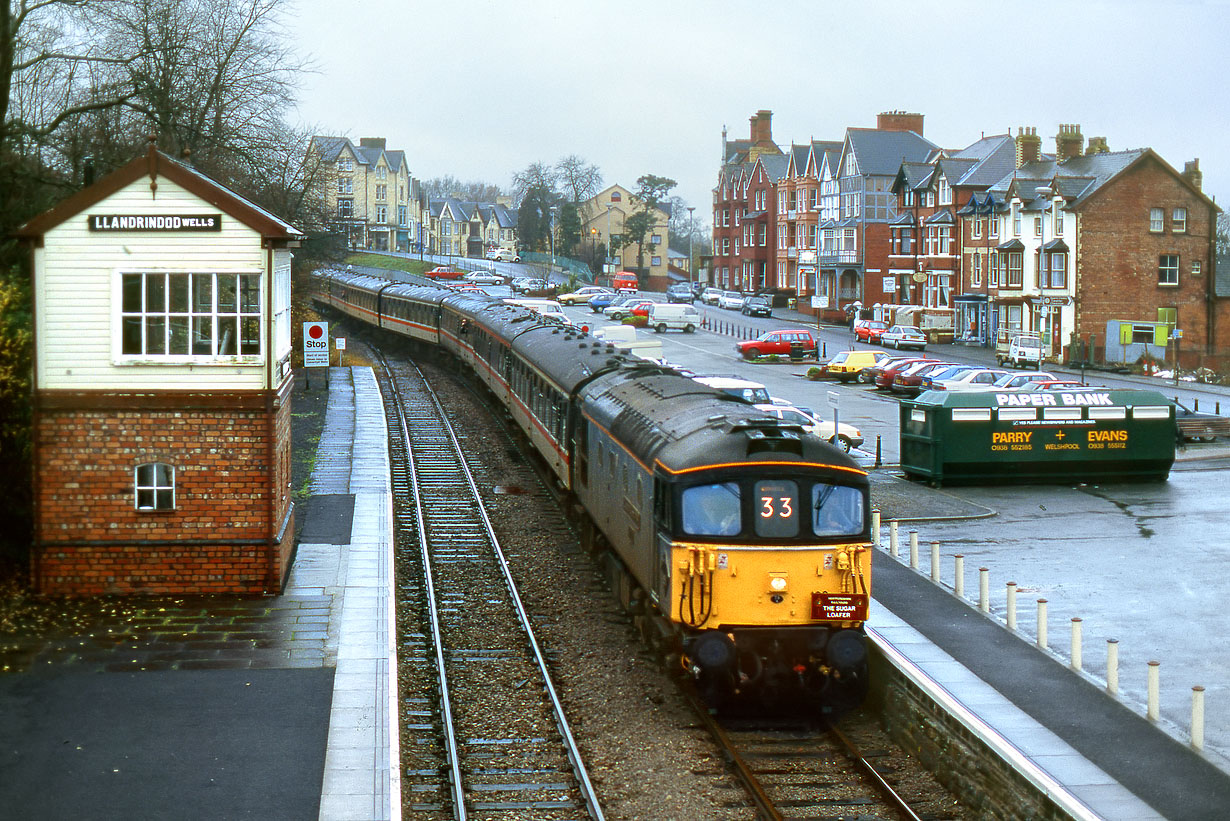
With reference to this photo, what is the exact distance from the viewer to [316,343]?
120 feet

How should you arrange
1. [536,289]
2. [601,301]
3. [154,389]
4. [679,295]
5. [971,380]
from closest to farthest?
[154,389] → [971,380] → [601,301] → [679,295] → [536,289]

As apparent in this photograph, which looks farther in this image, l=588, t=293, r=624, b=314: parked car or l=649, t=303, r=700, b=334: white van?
l=588, t=293, r=624, b=314: parked car

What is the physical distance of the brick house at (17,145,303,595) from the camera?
55.3 ft

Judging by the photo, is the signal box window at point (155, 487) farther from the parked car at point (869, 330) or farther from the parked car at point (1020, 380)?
the parked car at point (869, 330)

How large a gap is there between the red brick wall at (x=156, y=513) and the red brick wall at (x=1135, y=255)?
163 ft

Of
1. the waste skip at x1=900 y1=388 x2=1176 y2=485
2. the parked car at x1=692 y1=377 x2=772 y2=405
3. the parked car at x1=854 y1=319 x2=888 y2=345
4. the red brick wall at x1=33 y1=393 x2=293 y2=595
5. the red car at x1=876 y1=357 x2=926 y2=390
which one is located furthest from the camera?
the parked car at x1=854 y1=319 x2=888 y2=345

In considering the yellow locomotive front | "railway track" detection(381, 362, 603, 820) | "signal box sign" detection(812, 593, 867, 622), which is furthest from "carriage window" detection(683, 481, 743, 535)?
"railway track" detection(381, 362, 603, 820)

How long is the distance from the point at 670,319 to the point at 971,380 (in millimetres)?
32344

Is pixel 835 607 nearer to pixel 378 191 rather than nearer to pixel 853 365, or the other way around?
pixel 853 365

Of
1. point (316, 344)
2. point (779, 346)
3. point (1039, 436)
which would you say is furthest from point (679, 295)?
point (1039, 436)

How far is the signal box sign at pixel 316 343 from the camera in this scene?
3600 centimetres

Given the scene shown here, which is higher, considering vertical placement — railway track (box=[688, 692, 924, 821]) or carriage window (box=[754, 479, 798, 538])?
carriage window (box=[754, 479, 798, 538])

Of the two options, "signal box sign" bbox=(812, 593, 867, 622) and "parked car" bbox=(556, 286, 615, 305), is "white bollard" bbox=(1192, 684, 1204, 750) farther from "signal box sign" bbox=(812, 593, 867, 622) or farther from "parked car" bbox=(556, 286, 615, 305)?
"parked car" bbox=(556, 286, 615, 305)

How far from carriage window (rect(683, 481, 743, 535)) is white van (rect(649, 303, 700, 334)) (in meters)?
60.5
